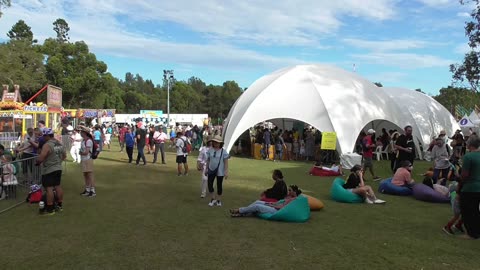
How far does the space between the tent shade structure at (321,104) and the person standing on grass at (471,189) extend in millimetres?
11016

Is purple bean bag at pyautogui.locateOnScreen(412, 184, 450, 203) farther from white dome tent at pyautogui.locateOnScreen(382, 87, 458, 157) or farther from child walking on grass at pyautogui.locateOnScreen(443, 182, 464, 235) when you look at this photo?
white dome tent at pyautogui.locateOnScreen(382, 87, 458, 157)

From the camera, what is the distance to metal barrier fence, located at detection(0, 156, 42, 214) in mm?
8438

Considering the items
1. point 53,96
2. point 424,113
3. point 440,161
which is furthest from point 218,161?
point 424,113

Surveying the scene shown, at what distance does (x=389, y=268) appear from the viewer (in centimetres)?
499

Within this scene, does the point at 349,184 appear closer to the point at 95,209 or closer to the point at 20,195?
the point at 95,209

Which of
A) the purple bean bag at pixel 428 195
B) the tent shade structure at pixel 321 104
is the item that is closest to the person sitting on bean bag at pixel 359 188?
the purple bean bag at pixel 428 195

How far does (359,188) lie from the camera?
9055 mm

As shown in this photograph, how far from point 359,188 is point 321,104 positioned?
9639 mm

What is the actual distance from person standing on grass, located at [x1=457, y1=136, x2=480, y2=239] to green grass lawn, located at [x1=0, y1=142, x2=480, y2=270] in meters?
0.28

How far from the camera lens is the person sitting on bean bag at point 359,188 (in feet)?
29.6

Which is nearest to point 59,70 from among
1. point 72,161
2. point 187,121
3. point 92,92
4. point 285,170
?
point 92,92

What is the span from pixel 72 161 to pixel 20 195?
797 cm

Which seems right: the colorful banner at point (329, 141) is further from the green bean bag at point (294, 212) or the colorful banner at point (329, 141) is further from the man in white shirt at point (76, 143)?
the green bean bag at point (294, 212)

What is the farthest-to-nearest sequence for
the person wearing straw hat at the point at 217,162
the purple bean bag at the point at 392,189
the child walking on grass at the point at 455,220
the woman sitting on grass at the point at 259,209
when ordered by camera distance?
the purple bean bag at the point at 392,189 → the person wearing straw hat at the point at 217,162 → the woman sitting on grass at the point at 259,209 → the child walking on grass at the point at 455,220
